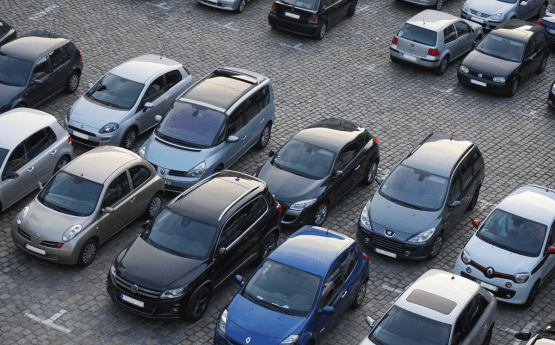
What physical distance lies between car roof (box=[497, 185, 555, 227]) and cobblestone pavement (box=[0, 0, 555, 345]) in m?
1.42

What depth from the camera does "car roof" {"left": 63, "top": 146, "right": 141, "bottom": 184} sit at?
15391 mm

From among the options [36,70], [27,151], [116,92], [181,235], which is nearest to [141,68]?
[116,92]

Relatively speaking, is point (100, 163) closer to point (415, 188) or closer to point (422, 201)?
point (415, 188)

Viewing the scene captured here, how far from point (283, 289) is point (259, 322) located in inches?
31.3

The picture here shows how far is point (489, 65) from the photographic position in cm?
2281

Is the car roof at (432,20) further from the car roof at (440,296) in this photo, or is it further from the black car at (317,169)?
the car roof at (440,296)

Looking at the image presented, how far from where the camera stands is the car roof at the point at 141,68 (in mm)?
19453

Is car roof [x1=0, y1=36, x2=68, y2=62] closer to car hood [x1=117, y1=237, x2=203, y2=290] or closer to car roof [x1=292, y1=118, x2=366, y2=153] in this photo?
car roof [x1=292, y1=118, x2=366, y2=153]

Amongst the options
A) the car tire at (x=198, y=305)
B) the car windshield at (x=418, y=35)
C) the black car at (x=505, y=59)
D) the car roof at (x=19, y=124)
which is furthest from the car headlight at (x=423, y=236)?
the car windshield at (x=418, y=35)

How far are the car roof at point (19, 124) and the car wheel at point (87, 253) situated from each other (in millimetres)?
3025

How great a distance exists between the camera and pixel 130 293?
43.7ft

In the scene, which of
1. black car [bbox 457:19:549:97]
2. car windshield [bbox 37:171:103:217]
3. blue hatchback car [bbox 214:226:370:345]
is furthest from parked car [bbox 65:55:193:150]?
black car [bbox 457:19:549:97]

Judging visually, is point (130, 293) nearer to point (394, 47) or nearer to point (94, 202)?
point (94, 202)

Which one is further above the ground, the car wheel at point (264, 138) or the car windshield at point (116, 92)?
the car windshield at point (116, 92)
